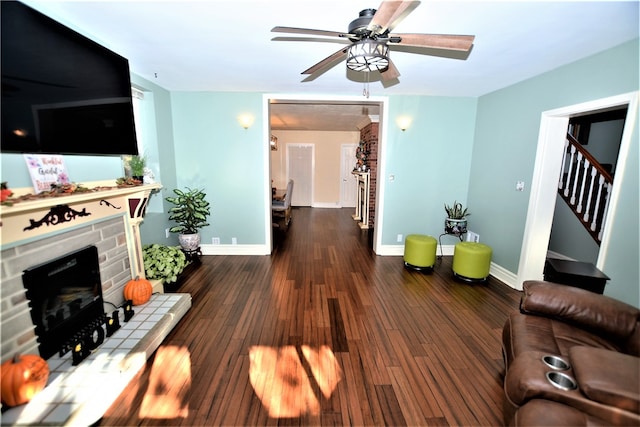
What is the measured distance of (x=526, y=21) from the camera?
6.31 ft

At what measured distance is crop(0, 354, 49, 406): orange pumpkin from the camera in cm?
144

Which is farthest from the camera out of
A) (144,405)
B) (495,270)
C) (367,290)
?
(495,270)

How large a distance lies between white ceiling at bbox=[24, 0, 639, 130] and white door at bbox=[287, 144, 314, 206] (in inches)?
222

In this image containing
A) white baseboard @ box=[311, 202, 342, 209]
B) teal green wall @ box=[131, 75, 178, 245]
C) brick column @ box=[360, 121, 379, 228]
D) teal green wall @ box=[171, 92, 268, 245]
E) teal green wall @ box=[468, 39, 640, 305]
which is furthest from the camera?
white baseboard @ box=[311, 202, 342, 209]

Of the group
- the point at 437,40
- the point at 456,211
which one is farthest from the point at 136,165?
the point at 456,211

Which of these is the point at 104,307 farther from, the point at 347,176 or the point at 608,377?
the point at 347,176

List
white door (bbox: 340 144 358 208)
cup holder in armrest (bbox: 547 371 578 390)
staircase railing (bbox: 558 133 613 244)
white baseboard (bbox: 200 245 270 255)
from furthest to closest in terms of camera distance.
Result: white door (bbox: 340 144 358 208)
white baseboard (bbox: 200 245 270 255)
staircase railing (bbox: 558 133 613 244)
cup holder in armrest (bbox: 547 371 578 390)

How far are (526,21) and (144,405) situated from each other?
3.63m

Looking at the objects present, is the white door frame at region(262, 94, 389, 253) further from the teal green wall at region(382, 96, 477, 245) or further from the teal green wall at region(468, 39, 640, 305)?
the teal green wall at region(468, 39, 640, 305)

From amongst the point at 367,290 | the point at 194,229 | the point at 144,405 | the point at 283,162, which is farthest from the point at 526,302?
the point at 283,162

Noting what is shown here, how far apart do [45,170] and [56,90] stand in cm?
54

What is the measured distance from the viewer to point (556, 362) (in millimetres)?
1407

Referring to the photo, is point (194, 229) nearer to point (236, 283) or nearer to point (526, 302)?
point (236, 283)

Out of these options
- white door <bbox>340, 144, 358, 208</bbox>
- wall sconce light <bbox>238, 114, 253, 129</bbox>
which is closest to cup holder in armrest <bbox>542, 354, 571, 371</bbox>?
wall sconce light <bbox>238, 114, 253, 129</bbox>
